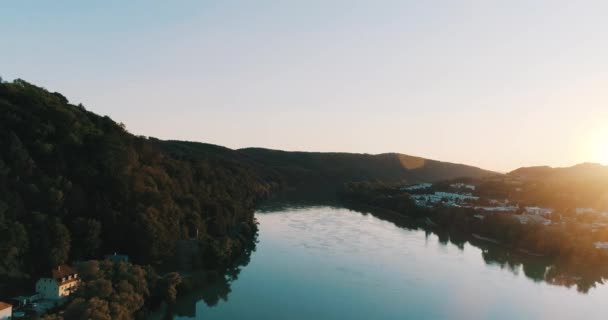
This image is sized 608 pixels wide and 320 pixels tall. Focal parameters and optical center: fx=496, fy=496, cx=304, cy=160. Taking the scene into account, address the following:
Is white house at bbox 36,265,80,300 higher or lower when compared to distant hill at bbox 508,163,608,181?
lower

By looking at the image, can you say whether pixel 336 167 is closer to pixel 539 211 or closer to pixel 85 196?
pixel 539 211

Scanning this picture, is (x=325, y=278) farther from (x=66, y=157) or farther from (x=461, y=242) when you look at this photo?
(x=461, y=242)

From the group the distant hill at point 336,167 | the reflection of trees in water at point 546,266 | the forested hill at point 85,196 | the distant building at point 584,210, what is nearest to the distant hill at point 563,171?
the distant hill at point 336,167

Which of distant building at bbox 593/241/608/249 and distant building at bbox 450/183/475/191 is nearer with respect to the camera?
distant building at bbox 593/241/608/249

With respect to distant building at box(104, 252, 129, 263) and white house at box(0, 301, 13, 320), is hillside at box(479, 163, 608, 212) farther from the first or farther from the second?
white house at box(0, 301, 13, 320)

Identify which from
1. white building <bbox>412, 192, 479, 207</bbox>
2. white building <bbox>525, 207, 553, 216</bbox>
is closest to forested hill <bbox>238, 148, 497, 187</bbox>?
white building <bbox>412, 192, 479, 207</bbox>

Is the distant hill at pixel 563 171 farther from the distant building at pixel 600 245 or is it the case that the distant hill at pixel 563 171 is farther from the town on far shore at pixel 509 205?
the distant building at pixel 600 245
